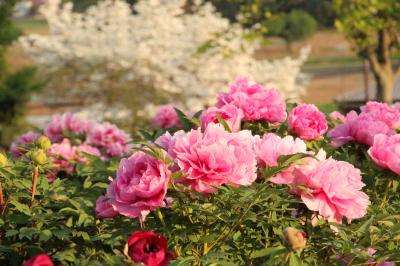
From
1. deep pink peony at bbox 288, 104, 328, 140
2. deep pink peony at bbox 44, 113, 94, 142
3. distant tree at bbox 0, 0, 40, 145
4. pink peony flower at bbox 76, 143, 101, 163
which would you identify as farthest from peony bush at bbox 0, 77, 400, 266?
distant tree at bbox 0, 0, 40, 145

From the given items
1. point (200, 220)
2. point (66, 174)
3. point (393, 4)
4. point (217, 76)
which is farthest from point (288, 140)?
point (217, 76)

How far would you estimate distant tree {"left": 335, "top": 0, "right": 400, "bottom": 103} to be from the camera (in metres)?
11.4

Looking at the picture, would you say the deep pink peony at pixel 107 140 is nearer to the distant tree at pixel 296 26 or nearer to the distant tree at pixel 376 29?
the distant tree at pixel 376 29

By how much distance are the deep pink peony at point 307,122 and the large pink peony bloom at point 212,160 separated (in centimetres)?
83

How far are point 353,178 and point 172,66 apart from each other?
11.6 m

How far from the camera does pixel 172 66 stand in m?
13.7

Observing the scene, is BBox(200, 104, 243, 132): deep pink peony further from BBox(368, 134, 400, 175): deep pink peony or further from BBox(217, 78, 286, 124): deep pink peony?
BBox(368, 134, 400, 175): deep pink peony

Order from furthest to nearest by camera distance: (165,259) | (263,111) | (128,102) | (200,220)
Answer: (128,102)
(263,111)
(200,220)
(165,259)

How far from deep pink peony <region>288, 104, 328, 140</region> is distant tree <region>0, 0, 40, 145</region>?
12.2 m

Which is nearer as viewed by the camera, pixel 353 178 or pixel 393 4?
pixel 353 178

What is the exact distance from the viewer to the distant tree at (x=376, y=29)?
449 inches

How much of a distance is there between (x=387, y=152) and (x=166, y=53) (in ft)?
37.2

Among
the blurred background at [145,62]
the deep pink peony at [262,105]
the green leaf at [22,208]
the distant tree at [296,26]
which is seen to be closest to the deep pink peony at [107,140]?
the deep pink peony at [262,105]

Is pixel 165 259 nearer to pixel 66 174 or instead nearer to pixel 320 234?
pixel 320 234
